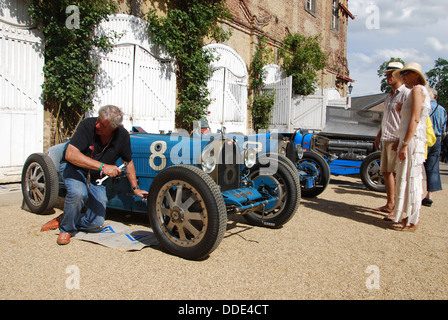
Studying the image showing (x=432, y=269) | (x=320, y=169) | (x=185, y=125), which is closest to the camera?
(x=432, y=269)

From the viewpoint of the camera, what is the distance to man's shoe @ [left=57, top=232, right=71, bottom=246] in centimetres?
347

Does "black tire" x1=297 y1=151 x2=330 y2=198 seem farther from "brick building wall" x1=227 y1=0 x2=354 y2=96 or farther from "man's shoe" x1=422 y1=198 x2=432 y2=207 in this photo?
"brick building wall" x1=227 y1=0 x2=354 y2=96

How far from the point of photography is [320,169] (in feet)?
20.5

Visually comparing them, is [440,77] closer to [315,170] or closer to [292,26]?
[292,26]

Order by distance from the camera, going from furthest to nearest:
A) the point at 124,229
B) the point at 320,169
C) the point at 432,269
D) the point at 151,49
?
the point at 151,49 → the point at 320,169 → the point at 124,229 → the point at 432,269

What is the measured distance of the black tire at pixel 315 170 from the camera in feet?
20.2

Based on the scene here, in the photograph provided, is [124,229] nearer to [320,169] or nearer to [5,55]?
[320,169]

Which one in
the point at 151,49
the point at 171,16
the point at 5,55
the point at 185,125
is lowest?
the point at 185,125

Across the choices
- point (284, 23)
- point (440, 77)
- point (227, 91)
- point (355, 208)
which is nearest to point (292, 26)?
point (284, 23)

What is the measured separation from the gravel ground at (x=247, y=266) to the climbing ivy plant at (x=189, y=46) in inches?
223

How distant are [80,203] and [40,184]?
49.9 inches

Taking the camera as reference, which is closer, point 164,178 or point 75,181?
point 164,178
